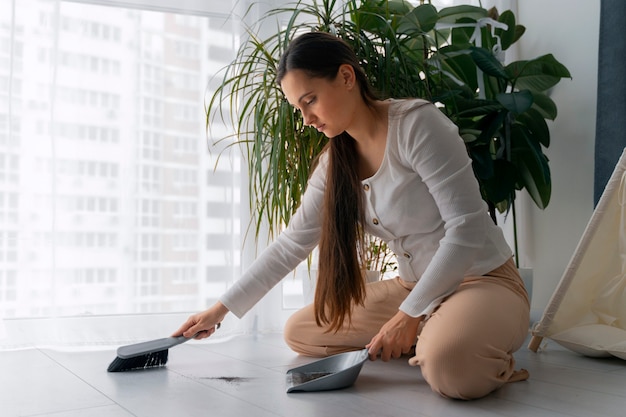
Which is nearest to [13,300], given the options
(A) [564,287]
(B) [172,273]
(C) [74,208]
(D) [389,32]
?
(C) [74,208]

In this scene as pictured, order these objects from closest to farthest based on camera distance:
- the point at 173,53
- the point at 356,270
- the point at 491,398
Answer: the point at 491,398
the point at 356,270
the point at 173,53

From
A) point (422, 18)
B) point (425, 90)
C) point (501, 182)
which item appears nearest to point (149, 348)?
point (425, 90)

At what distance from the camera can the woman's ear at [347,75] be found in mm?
1538

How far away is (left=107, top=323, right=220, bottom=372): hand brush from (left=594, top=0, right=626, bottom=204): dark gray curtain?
1.50 meters

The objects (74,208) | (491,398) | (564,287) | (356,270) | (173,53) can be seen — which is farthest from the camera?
(173,53)

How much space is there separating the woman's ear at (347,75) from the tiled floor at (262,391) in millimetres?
682

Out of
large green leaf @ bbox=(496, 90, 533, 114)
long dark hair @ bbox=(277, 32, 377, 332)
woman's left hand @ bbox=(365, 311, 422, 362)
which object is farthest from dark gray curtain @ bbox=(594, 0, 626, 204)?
woman's left hand @ bbox=(365, 311, 422, 362)

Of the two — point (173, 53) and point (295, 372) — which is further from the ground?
point (173, 53)

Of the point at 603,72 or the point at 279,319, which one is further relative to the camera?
the point at 279,319

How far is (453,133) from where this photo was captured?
1505 mm

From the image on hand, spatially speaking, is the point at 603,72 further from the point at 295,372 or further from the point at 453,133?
the point at 295,372

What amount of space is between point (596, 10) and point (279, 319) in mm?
1649

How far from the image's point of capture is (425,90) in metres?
2.12

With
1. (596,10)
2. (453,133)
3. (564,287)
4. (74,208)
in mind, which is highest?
(596,10)
